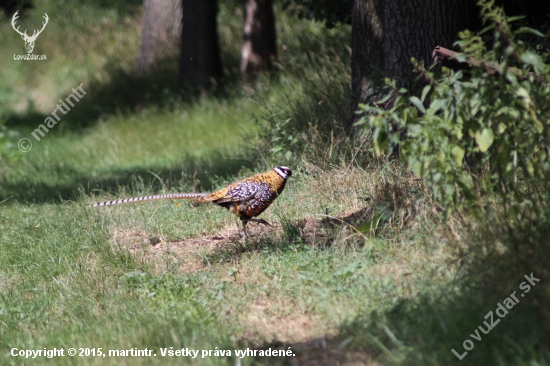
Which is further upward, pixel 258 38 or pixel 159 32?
pixel 258 38

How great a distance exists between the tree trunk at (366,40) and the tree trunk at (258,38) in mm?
5627

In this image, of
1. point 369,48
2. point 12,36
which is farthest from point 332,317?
point 12,36

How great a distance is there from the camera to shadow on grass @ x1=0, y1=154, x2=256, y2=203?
28.3 ft

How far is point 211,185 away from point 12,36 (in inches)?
602

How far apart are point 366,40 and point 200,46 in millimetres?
6545

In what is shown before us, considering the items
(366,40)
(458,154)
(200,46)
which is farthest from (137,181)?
(458,154)

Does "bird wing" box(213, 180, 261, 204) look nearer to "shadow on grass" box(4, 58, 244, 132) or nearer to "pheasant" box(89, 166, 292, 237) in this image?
"pheasant" box(89, 166, 292, 237)

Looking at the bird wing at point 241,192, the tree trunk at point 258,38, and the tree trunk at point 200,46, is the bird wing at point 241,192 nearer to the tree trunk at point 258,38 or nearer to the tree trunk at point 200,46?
the tree trunk at point 258,38

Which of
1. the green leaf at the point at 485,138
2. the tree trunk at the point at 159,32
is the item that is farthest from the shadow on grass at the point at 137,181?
the tree trunk at the point at 159,32

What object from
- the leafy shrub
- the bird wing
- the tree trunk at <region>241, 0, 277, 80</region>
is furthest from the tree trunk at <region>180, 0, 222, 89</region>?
the leafy shrub

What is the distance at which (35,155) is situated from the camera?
39.9 ft

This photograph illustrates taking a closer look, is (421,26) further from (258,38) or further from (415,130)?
(258,38)

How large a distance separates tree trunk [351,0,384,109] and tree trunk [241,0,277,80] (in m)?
5.63

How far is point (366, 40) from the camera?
25.7ft
